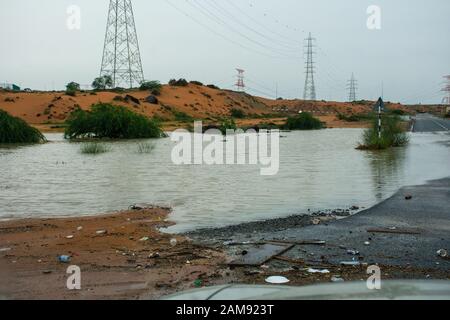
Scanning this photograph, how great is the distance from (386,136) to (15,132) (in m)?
23.8

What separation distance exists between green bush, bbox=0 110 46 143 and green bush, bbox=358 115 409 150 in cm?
2188

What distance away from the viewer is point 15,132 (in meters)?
38.5

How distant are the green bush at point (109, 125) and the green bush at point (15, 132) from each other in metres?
5.07

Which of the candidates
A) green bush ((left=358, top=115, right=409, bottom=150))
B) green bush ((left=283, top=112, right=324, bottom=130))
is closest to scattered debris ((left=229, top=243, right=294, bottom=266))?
green bush ((left=358, top=115, right=409, bottom=150))

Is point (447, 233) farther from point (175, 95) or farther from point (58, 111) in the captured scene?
point (175, 95)

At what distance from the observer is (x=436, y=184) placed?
51.4ft

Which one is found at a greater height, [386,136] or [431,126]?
[431,126]

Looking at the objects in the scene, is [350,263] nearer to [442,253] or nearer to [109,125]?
[442,253]

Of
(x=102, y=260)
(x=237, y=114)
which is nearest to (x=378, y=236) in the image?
(x=102, y=260)

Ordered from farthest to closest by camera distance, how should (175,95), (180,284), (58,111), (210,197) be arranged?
(175,95)
(58,111)
(210,197)
(180,284)
